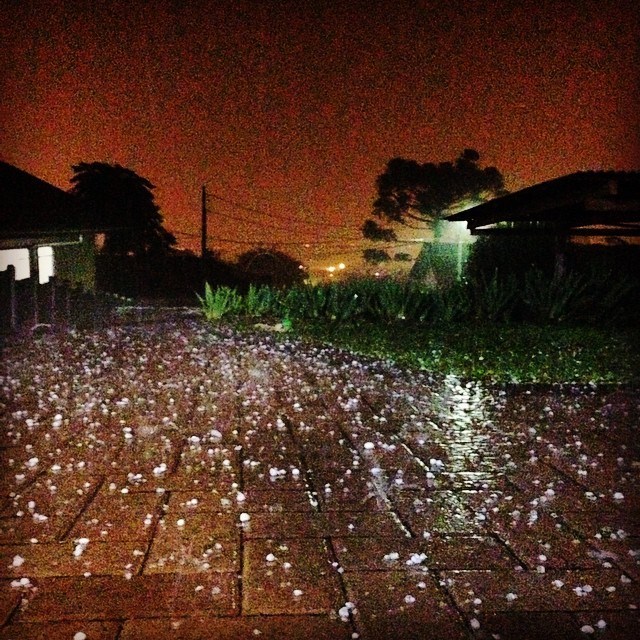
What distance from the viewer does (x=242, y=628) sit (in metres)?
2.95

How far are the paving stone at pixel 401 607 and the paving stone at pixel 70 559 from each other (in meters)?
1.01

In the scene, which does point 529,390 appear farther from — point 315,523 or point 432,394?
point 315,523

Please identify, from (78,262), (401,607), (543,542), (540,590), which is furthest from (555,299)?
(78,262)

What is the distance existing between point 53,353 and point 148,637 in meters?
8.34

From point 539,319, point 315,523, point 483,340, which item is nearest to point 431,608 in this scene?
point 315,523

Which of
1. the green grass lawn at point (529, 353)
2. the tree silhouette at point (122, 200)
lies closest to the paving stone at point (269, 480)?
the green grass lawn at point (529, 353)

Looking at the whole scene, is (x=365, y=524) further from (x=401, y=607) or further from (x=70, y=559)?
(x=70, y=559)

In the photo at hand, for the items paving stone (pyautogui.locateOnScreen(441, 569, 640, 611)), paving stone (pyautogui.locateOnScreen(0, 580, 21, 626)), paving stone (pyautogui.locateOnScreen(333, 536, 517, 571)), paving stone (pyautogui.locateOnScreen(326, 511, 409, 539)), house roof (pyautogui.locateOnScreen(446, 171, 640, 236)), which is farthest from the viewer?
house roof (pyautogui.locateOnScreen(446, 171, 640, 236))

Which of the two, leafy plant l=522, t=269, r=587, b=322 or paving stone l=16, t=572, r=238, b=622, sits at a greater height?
leafy plant l=522, t=269, r=587, b=322

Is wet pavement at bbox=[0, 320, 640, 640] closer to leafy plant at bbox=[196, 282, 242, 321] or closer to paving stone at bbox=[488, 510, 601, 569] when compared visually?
paving stone at bbox=[488, 510, 601, 569]

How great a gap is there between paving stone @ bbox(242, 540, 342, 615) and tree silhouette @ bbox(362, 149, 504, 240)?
87.7ft

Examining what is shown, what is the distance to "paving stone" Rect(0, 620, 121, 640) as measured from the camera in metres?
2.86

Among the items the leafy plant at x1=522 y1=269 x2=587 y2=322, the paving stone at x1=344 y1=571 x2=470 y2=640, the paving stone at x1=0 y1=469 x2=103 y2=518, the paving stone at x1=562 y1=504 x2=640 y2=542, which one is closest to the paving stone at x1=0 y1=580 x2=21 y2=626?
Answer: the paving stone at x1=0 y1=469 x2=103 y2=518

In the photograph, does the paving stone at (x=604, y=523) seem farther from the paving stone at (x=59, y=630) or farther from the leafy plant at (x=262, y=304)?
the leafy plant at (x=262, y=304)
